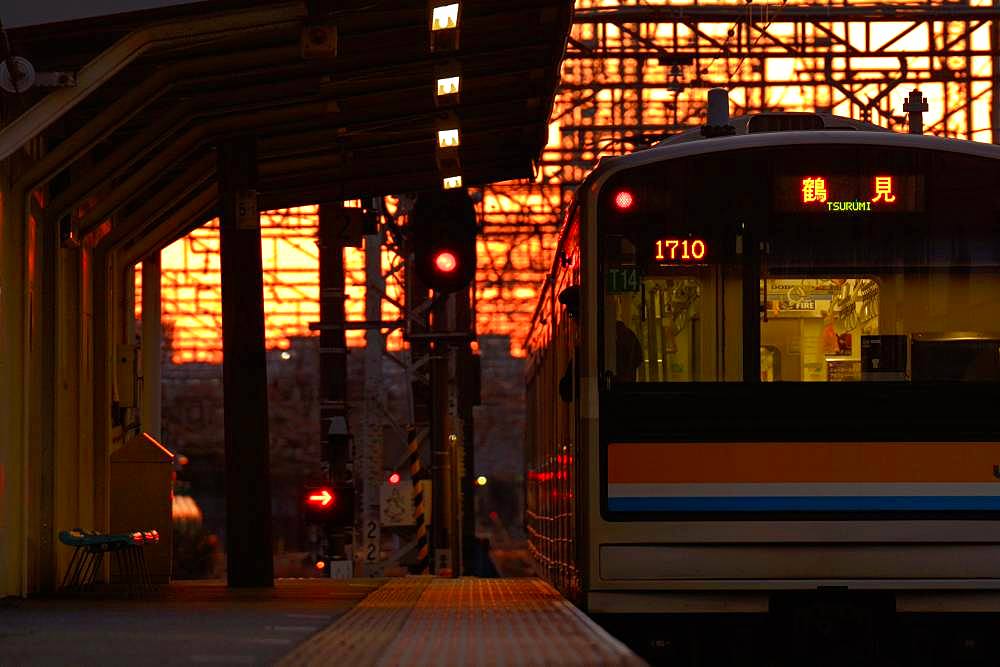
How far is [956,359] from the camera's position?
9.36m

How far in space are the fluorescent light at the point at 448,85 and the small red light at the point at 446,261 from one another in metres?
2.50

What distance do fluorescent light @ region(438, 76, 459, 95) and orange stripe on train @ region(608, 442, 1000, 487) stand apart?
14.7ft

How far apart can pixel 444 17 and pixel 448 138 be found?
3278 millimetres

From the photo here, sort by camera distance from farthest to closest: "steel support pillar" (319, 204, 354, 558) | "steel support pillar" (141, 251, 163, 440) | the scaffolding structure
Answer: the scaffolding structure, "steel support pillar" (319, 204, 354, 558), "steel support pillar" (141, 251, 163, 440)

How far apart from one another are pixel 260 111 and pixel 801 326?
5.23m

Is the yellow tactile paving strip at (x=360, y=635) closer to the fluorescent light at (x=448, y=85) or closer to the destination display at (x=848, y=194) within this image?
the destination display at (x=848, y=194)

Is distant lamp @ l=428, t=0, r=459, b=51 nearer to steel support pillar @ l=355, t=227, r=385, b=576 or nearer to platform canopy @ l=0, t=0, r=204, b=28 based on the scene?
platform canopy @ l=0, t=0, r=204, b=28

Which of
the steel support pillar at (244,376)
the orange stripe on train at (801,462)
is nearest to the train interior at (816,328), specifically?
the orange stripe on train at (801,462)

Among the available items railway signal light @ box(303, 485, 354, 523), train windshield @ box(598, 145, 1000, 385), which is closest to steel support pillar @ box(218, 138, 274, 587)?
railway signal light @ box(303, 485, 354, 523)

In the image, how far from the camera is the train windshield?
9258mm

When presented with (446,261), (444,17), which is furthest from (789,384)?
(444,17)

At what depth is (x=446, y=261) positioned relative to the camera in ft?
36.0

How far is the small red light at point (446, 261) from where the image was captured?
10953mm

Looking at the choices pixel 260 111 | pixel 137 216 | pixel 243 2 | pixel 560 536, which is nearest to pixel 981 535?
pixel 560 536
